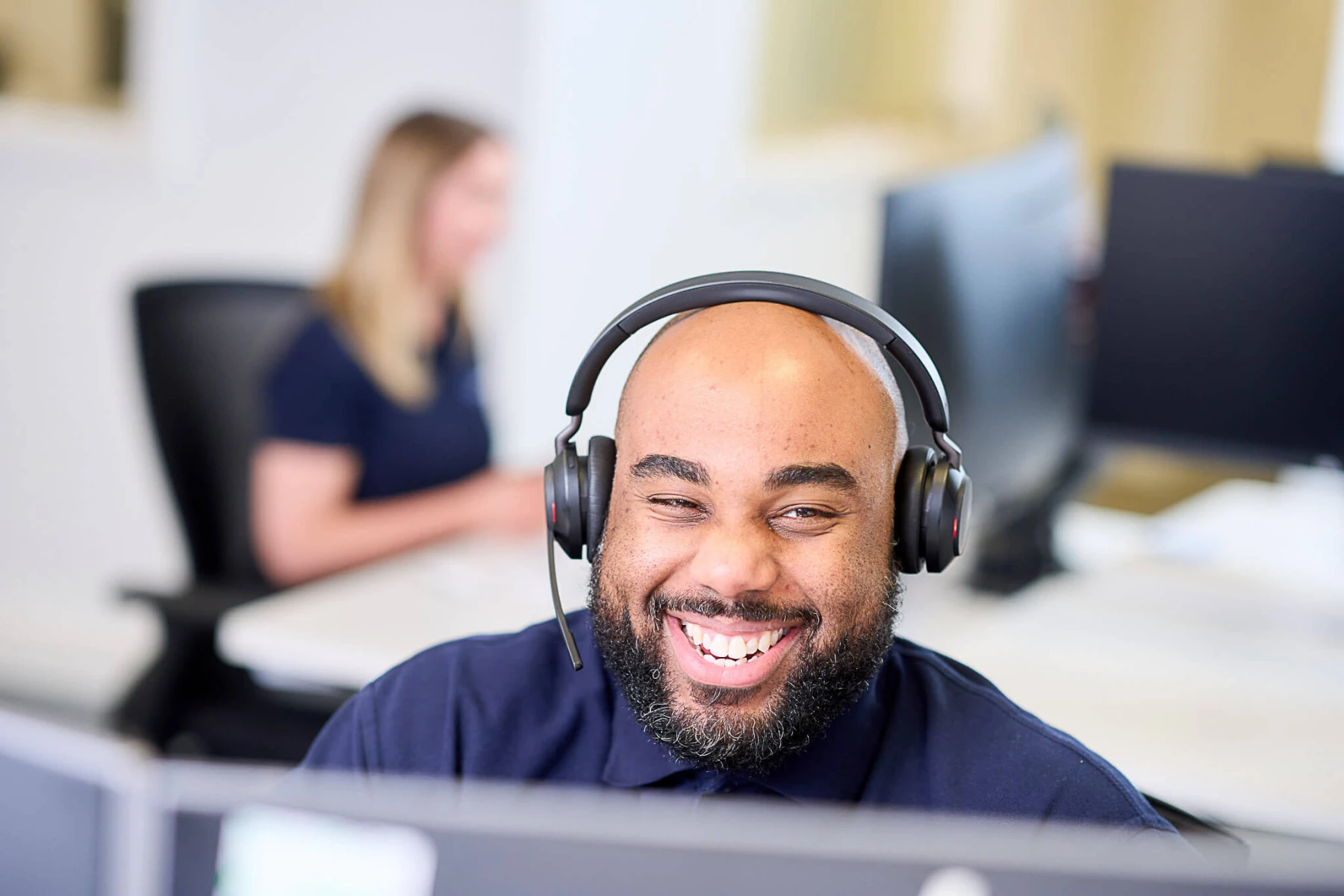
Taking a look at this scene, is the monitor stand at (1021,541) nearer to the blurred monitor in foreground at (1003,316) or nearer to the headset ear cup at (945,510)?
the blurred monitor in foreground at (1003,316)

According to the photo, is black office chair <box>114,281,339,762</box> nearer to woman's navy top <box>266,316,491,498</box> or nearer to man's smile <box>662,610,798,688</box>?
woman's navy top <box>266,316,491,498</box>

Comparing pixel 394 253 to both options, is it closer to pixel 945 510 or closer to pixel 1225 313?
pixel 1225 313

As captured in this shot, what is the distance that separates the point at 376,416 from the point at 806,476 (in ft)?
4.52

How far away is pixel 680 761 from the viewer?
3.26 ft

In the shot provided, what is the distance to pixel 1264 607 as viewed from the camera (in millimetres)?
2062

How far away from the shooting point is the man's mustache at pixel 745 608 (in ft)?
3.15

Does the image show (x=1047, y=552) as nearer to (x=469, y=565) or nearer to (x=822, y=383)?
(x=469, y=565)

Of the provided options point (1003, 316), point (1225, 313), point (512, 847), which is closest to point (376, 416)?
point (1003, 316)

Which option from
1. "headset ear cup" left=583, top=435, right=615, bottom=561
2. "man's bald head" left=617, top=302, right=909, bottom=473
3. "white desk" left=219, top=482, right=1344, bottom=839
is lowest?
"white desk" left=219, top=482, right=1344, bottom=839

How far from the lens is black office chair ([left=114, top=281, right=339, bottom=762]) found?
2.02 metres

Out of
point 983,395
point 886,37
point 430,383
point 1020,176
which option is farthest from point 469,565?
point 886,37

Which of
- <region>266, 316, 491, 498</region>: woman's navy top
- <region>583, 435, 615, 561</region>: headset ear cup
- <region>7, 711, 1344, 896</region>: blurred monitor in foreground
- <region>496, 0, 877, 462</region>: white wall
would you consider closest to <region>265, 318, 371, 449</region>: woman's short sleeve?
<region>266, 316, 491, 498</region>: woman's navy top

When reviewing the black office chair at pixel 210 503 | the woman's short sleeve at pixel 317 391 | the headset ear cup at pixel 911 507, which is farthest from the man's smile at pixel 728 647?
the woman's short sleeve at pixel 317 391

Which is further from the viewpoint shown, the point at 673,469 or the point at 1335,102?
the point at 1335,102
